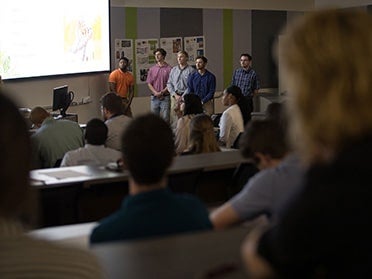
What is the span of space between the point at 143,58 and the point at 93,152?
22.8 ft

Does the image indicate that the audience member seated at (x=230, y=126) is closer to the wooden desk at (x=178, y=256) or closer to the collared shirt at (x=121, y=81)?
the collared shirt at (x=121, y=81)

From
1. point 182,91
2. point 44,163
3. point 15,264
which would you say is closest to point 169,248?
point 15,264

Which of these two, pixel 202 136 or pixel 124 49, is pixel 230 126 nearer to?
pixel 202 136

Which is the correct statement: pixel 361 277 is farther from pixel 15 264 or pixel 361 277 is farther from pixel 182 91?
pixel 182 91

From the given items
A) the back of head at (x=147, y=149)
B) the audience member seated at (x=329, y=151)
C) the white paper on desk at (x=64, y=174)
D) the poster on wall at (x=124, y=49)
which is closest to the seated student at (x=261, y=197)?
the back of head at (x=147, y=149)

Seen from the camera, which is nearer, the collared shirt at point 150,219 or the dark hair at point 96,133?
the collared shirt at point 150,219

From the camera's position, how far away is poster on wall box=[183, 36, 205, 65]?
482 inches

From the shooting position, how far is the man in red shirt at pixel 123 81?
1074 cm

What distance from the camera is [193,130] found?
197 inches


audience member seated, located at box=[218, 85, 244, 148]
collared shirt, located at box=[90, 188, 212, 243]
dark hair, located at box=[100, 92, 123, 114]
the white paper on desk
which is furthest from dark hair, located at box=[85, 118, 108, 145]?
collared shirt, located at box=[90, 188, 212, 243]

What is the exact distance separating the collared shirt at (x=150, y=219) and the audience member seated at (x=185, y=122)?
3915mm

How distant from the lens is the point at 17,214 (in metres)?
1.11

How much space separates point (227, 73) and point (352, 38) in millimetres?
11771

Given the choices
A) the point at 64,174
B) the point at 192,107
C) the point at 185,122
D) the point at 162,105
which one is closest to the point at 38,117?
the point at 185,122
